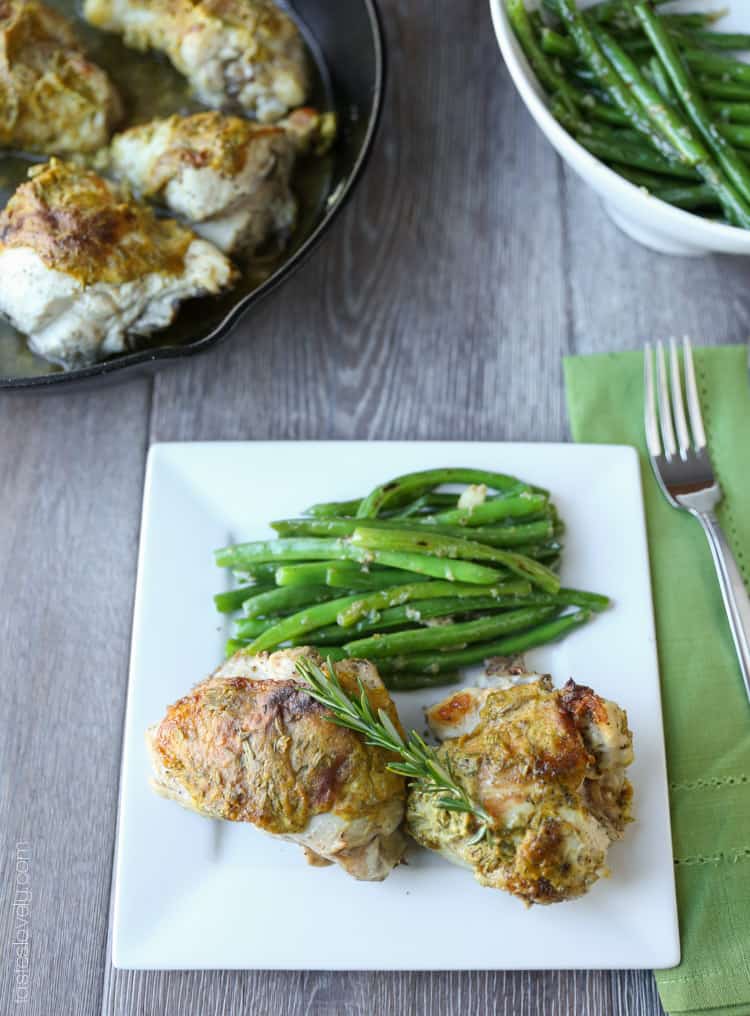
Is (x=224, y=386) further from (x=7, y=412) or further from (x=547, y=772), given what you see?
(x=547, y=772)

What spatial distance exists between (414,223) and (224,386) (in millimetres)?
732

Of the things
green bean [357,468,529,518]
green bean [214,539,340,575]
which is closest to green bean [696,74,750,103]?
green bean [357,468,529,518]

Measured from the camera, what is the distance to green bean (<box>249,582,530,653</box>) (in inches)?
84.6

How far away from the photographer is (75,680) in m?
2.31

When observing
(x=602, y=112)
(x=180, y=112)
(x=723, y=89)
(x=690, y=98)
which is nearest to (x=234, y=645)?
(x=180, y=112)

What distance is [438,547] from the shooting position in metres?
2.17

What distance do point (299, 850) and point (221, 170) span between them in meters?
1.61

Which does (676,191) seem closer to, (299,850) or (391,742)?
(391,742)

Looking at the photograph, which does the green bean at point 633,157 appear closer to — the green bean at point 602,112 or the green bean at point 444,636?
the green bean at point 602,112

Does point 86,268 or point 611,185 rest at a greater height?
point 611,185

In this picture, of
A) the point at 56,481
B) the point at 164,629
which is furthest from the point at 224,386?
the point at 164,629

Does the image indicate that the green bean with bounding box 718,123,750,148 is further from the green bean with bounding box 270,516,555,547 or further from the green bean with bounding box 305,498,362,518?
the green bean with bounding box 305,498,362,518

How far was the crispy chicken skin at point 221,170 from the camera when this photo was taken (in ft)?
7.89

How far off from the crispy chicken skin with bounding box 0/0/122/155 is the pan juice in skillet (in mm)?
69
